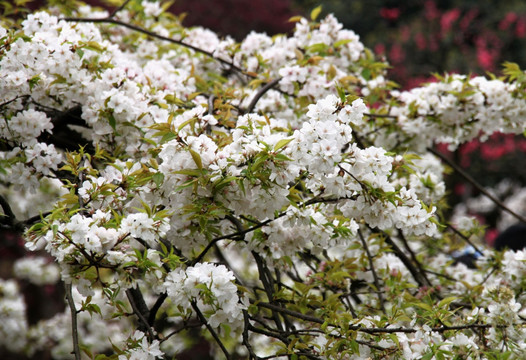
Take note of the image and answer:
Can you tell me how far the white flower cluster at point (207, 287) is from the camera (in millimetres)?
1459

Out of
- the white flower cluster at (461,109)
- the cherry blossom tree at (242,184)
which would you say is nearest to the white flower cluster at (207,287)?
the cherry blossom tree at (242,184)

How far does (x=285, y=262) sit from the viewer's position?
1913mm

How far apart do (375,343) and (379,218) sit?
0.41 metres

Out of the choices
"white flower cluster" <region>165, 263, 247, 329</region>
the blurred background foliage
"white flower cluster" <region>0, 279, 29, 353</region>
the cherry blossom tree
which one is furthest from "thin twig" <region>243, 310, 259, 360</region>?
the blurred background foliage

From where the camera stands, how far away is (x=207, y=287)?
1.45 m

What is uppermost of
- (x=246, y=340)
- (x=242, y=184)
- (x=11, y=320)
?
(x=11, y=320)

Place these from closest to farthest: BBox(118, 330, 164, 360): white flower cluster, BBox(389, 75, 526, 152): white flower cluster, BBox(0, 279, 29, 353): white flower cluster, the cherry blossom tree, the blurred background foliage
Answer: the cherry blossom tree < BBox(118, 330, 164, 360): white flower cluster < BBox(389, 75, 526, 152): white flower cluster < BBox(0, 279, 29, 353): white flower cluster < the blurred background foliage

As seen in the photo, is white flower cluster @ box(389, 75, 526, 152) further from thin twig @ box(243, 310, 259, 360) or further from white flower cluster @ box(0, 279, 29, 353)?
white flower cluster @ box(0, 279, 29, 353)

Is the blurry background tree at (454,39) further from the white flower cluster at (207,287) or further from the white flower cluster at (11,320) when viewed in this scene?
the white flower cluster at (207,287)

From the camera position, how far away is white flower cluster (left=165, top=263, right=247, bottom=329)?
57.4 inches

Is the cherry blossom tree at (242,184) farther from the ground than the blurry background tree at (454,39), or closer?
closer

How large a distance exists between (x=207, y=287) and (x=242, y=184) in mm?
287

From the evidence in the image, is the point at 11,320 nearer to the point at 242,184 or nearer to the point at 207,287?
the point at 207,287

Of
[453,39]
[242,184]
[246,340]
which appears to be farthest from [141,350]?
[453,39]
